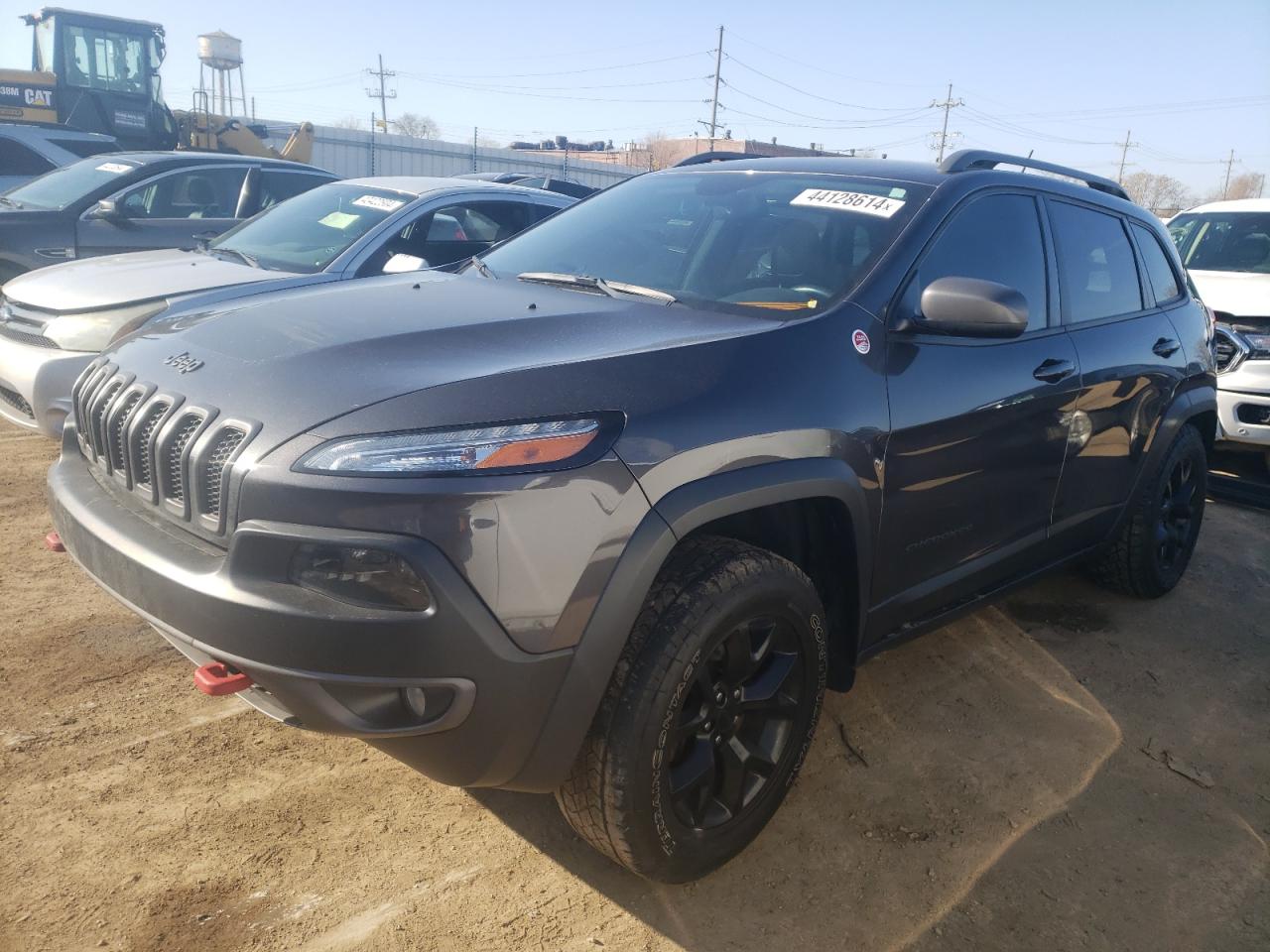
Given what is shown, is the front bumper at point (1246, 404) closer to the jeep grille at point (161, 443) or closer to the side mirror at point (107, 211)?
the jeep grille at point (161, 443)

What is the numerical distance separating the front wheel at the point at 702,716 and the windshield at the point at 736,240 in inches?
32.7

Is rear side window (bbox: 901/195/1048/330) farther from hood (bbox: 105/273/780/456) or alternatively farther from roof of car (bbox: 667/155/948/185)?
hood (bbox: 105/273/780/456)

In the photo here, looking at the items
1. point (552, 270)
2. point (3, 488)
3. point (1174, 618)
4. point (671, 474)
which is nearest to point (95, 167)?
point (3, 488)

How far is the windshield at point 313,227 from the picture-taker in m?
5.72

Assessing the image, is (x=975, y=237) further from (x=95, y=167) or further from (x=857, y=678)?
(x=95, y=167)

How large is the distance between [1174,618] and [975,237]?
232 cm

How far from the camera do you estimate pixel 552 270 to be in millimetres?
3164

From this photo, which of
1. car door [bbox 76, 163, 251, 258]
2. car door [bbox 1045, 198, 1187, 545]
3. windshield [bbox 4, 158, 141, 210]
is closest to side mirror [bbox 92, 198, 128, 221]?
car door [bbox 76, 163, 251, 258]

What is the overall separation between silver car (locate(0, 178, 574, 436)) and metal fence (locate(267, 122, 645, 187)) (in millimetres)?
21087

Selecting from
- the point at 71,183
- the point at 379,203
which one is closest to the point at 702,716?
the point at 379,203

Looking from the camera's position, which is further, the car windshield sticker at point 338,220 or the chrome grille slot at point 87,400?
the car windshield sticker at point 338,220

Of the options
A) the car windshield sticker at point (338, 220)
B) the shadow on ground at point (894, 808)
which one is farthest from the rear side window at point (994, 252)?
the car windshield sticker at point (338, 220)

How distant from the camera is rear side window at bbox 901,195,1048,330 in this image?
9.44ft

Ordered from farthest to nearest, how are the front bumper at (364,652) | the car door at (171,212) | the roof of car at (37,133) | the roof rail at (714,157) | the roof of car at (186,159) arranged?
the roof of car at (37,133) < the roof of car at (186,159) < the car door at (171,212) < the roof rail at (714,157) < the front bumper at (364,652)
